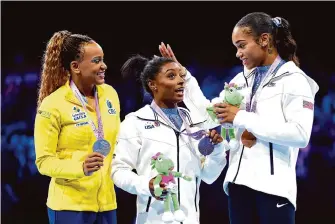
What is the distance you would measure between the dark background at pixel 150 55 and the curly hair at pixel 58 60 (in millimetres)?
1978

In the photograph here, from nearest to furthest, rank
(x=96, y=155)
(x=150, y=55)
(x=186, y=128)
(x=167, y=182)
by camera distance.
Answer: (x=167, y=182)
(x=96, y=155)
(x=186, y=128)
(x=150, y=55)

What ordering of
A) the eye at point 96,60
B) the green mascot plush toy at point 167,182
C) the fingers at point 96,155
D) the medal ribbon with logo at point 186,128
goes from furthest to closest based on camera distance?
the eye at point 96,60
the medal ribbon with logo at point 186,128
the fingers at point 96,155
the green mascot plush toy at point 167,182

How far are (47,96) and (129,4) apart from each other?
2270 millimetres

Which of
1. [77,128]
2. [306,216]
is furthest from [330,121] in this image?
[77,128]

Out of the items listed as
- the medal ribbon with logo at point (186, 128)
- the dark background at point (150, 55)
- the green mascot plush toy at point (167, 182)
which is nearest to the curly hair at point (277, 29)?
the medal ribbon with logo at point (186, 128)

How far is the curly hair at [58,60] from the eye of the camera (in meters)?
2.84

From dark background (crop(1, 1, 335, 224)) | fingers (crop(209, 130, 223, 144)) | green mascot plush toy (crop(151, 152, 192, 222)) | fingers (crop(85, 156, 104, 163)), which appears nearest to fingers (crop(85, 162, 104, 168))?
fingers (crop(85, 156, 104, 163))

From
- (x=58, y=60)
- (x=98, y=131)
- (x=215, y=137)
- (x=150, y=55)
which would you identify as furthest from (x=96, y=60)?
(x=150, y=55)

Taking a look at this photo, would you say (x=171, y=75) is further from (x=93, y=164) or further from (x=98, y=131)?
(x=93, y=164)

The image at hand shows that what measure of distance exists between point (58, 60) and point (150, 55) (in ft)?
6.67

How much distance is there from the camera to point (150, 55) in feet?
15.8

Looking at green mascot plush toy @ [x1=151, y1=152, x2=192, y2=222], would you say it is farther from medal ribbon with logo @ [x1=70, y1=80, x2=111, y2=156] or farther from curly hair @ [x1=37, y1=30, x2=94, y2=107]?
curly hair @ [x1=37, y1=30, x2=94, y2=107]

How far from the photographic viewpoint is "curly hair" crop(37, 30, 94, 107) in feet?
9.31

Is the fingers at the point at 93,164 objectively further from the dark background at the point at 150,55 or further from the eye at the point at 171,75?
the dark background at the point at 150,55
